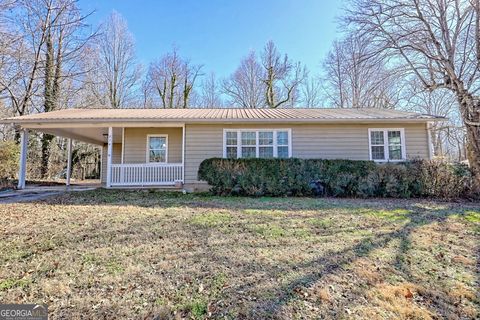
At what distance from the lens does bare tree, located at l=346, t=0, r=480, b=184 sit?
9.35m

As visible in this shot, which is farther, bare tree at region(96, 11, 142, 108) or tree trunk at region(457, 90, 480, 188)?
bare tree at region(96, 11, 142, 108)

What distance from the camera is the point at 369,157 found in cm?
1027

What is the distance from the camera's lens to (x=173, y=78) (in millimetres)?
25766

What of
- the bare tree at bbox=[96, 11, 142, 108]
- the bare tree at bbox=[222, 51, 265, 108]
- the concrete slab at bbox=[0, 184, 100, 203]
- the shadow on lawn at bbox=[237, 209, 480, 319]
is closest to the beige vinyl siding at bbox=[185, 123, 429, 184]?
the concrete slab at bbox=[0, 184, 100, 203]

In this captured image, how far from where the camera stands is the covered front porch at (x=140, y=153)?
32.4ft

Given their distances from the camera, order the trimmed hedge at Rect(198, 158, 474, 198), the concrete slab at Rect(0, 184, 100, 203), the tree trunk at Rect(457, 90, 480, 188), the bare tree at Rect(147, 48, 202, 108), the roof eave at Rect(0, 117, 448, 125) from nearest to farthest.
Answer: the concrete slab at Rect(0, 184, 100, 203), the trimmed hedge at Rect(198, 158, 474, 198), the tree trunk at Rect(457, 90, 480, 188), the roof eave at Rect(0, 117, 448, 125), the bare tree at Rect(147, 48, 202, 108)

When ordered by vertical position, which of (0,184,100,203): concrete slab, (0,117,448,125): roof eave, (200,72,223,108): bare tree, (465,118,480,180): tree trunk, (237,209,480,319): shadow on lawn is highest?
(200,72,223,108): bare tree

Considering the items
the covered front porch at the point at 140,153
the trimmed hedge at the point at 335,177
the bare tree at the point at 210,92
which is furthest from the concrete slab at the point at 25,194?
the bare tree at the point at 210,92

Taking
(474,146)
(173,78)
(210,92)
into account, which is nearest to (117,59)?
(173,78)

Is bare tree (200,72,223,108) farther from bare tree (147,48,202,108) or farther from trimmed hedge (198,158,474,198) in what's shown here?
trimmed hedge (198,158,474,198)

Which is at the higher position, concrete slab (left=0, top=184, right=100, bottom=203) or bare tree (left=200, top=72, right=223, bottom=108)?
bare tree (left=200, top=72, right=223, bottom=108)

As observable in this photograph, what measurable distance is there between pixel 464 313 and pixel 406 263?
995 millimetres

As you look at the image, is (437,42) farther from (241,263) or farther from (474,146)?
(241,263)

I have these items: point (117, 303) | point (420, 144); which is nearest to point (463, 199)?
point (420, 144)
